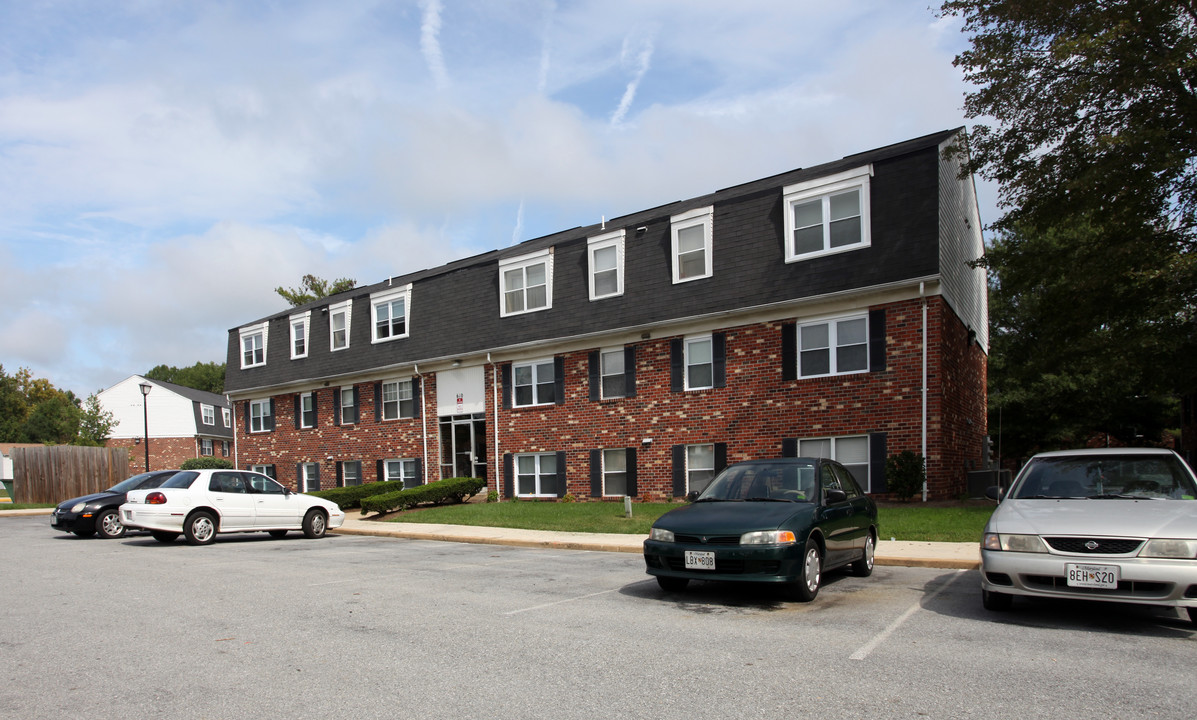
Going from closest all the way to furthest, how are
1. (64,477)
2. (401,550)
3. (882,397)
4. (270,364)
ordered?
1. (401,550)
2. (882,397)
3. (64,477)
4. (270,364)

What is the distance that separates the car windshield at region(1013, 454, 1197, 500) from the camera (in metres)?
7.89

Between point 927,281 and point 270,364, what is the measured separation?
86.8 feet

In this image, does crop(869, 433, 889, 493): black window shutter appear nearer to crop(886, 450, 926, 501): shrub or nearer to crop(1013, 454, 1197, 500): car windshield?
crop(886, 450, 926, 501): shrub

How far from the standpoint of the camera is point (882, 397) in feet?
58.3

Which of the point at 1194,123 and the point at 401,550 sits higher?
the point at 1194,123

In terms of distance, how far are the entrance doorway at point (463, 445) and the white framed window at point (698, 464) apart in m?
7.60

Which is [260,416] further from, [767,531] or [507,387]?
[767,531]

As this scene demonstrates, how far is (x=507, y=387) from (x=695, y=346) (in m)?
6.69

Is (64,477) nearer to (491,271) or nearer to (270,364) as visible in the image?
(270,364)

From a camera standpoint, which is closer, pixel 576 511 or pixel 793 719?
pixel 793 719

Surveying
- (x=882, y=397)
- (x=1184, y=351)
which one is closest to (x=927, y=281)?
(x=882, y=397)

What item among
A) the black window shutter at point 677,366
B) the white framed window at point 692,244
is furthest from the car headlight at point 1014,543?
the white framed window at point 692,244

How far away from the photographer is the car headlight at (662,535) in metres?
8.46

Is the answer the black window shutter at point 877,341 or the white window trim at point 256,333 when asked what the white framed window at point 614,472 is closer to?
the black window shutter at point 877,341
